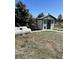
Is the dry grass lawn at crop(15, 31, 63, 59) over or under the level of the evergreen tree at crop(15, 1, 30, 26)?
under

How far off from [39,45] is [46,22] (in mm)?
254

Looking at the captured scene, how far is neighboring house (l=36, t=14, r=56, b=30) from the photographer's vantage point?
5.64 feet

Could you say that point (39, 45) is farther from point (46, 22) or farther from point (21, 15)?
point (21, 15)

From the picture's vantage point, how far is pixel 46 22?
5.74ft

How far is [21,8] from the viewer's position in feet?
5.77

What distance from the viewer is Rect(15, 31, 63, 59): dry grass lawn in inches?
65.9

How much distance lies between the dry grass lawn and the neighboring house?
2.6 inches

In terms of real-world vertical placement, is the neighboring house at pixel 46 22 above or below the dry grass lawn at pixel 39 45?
above

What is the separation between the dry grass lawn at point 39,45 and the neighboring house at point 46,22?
65 millimetres

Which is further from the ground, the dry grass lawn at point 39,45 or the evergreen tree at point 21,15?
the evergreen tree at point 21,15

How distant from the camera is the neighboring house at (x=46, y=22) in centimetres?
172

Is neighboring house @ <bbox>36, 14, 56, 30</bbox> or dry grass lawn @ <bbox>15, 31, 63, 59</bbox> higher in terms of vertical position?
neighboring house @ <bbox>36, 14, 56, 30</bbox>
